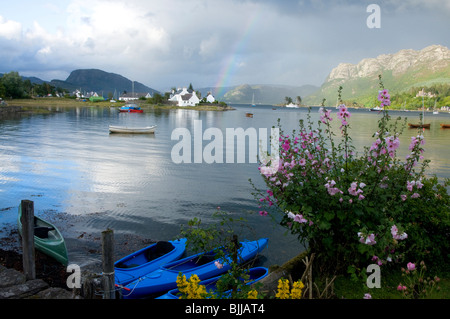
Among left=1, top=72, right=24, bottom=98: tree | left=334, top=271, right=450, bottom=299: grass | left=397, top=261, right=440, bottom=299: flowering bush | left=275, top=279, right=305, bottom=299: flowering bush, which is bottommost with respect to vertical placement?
left=334, top=271, right=450, bottom=299: grass

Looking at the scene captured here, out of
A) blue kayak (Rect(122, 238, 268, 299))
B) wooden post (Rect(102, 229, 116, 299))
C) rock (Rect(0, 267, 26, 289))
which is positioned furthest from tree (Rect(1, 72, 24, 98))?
wooden post (Rect(102, 229, 116, 299))

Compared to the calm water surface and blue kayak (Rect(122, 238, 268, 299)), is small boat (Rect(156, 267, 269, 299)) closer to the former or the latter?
blue kayak (Rect(122, 238, 268, 299))

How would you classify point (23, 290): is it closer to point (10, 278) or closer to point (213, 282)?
point (10, 278)

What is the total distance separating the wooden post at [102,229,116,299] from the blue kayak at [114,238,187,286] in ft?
8.69

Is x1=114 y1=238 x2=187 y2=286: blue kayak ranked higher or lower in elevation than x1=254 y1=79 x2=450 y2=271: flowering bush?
lower

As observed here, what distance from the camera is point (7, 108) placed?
95.9 metres

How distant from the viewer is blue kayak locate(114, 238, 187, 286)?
33.8 ft

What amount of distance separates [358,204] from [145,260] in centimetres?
750

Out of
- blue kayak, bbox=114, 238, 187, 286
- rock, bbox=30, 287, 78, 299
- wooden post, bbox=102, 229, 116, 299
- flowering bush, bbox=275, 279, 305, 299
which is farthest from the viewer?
blue kayak, bbox=114, 238, 187, 286

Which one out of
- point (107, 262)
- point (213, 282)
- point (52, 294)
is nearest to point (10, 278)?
point (52, 294)

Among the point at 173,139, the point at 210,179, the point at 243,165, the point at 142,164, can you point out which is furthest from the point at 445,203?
the point at 173,139

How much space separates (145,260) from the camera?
11.6 meters

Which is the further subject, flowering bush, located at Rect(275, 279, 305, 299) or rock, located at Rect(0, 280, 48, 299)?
rock, located at Rect(0, 280, 48, 299)
